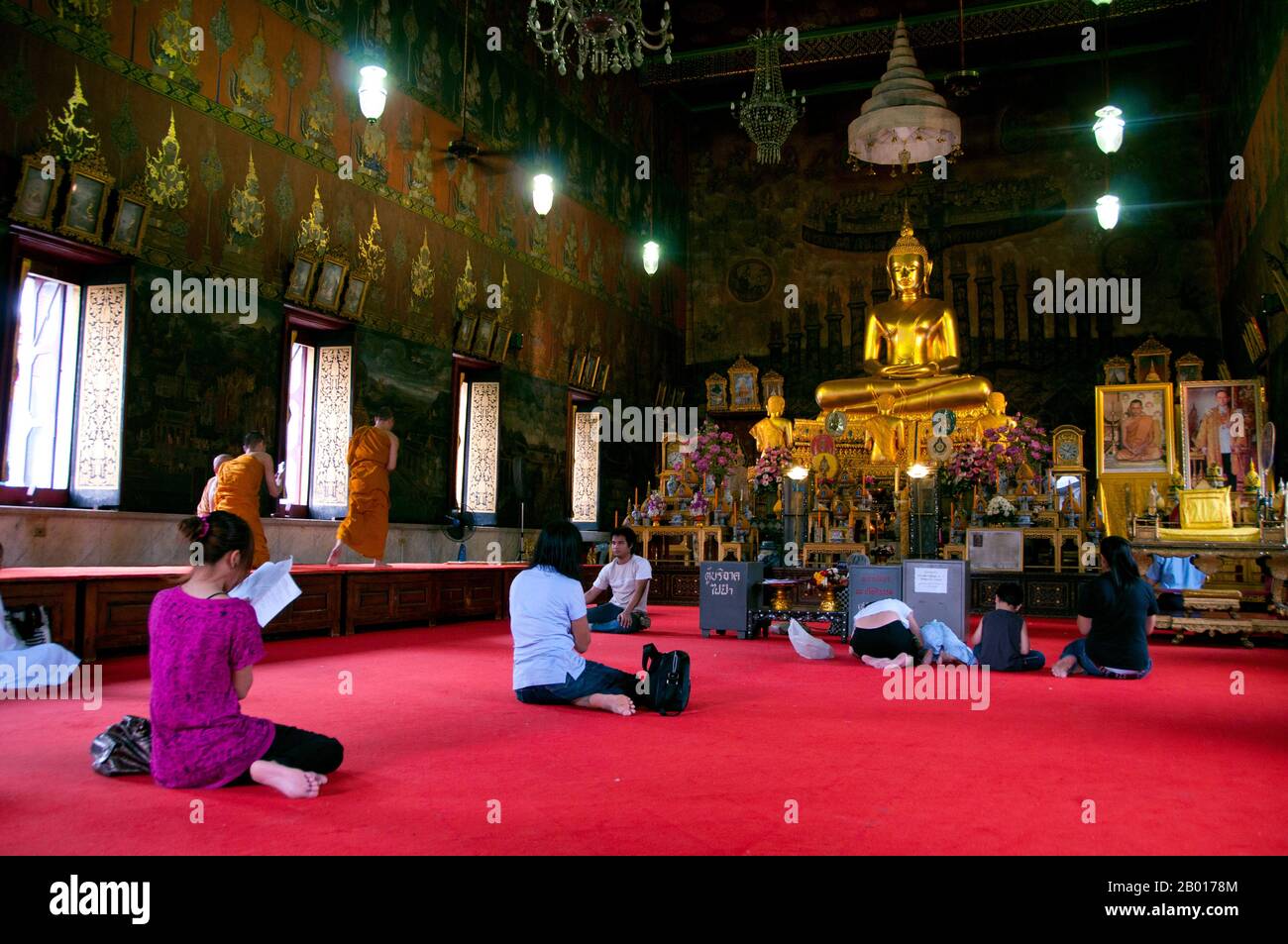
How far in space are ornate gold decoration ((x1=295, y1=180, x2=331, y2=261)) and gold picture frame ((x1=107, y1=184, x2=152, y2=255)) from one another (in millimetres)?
1669

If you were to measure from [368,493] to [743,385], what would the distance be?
29.9 feet

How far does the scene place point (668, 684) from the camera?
14.3 feet

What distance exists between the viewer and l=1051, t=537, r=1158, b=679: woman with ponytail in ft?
18.3

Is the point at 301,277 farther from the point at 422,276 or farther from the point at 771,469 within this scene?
the point at 771,469

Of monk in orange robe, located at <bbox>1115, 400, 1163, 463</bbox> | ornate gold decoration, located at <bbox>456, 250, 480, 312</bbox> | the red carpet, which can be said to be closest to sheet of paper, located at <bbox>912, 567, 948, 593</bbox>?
the red carpet

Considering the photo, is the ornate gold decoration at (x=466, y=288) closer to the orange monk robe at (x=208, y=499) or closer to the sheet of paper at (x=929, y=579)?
the orange monk robe at (x=208, y=499)

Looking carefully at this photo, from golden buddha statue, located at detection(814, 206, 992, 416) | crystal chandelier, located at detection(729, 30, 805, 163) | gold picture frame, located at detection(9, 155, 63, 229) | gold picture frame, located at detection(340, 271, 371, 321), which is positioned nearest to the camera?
gold picture frame, located at detection(9, 155, 63, 229)

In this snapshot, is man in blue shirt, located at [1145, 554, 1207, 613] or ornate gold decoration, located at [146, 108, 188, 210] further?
man in blue shirt, located at [1145, 554, 1207, 613]

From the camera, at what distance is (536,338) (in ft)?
42.3

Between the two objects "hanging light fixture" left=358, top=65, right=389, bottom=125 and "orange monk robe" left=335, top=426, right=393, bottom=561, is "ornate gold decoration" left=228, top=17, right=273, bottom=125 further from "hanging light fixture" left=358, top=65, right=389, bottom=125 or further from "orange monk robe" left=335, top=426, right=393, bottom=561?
"orange monk robe" left=335, top=426, right=393, bottom=561

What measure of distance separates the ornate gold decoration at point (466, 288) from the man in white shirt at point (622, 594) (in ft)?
14.1

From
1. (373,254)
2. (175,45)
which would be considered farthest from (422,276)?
(175,45)

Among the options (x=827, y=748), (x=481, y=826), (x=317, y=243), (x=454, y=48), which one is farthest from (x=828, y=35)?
(x=481, y=826)

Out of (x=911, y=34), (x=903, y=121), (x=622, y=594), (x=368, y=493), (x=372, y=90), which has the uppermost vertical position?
(x=911, y=34)
